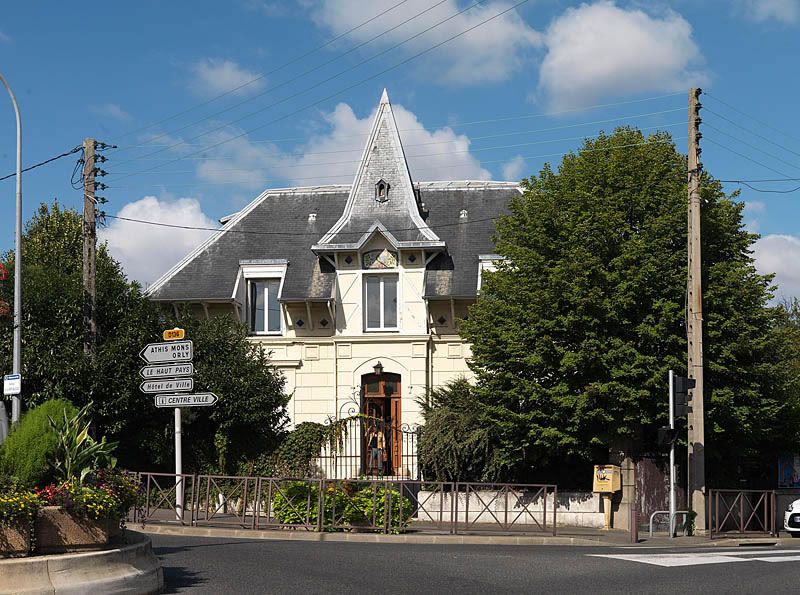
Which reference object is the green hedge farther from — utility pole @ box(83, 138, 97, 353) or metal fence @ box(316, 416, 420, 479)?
utility pole @ box(83, 138, 97, 353)

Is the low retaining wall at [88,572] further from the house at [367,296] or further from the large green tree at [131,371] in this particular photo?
the house at [367,296]

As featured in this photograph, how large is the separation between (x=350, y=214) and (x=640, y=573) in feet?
71.2

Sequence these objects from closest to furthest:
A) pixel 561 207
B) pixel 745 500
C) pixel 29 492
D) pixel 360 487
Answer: pixel 29 492 < pixel 360 487 < pixel 745 500 < pixel 561 207

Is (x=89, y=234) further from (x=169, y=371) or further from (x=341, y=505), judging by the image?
(x=341, y=505)

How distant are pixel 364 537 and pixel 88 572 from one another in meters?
9.71

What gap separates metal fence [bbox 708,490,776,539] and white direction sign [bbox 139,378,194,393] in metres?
11.2

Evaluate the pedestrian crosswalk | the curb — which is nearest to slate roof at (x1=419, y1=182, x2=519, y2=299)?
the curb

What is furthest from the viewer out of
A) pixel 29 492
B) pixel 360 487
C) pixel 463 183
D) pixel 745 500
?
pixel 463 183

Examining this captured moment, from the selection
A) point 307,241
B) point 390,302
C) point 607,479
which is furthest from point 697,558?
point 307,241

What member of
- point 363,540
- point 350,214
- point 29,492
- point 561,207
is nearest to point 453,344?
point 350,214

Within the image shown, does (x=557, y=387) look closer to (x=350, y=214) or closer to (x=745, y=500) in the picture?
(x=745, y=500)

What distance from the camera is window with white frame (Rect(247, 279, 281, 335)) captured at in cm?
3303

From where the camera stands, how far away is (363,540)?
62.9ft

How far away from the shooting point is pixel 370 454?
3059 cm
